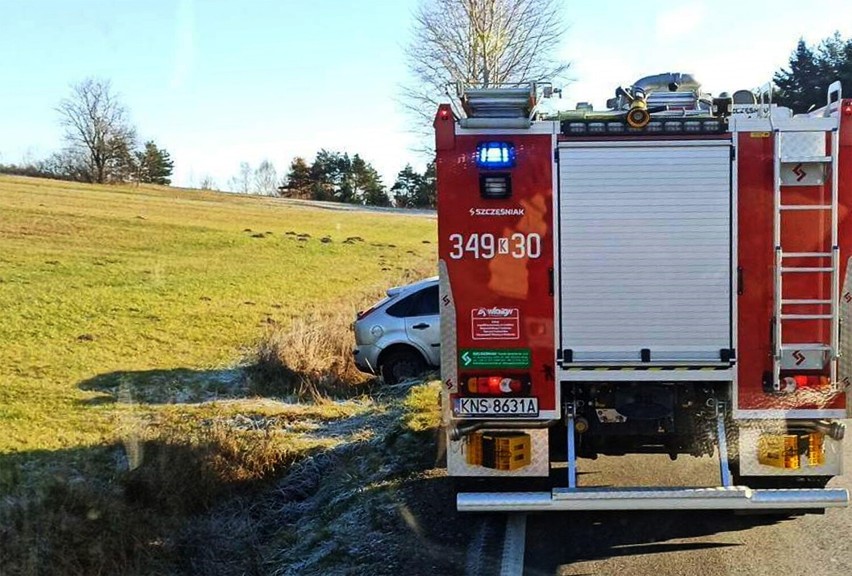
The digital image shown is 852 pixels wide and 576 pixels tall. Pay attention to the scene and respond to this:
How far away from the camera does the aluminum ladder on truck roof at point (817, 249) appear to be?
17.5 feet

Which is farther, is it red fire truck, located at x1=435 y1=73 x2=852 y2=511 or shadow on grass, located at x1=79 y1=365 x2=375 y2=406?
shadow on grass, located at x1=79 y1=365 x2=375 y2=406

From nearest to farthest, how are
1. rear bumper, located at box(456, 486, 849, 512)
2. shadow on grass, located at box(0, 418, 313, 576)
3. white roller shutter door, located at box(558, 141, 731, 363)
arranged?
rear bumper, located at box(456, 486, 849, 512) < white roller shutter door, located at box(558, 141, 731, 363) < shadow on grass, located at box(0, 418, 313, 576)

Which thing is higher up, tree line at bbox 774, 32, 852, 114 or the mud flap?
tree line at bbox 774, 32, 852, 114

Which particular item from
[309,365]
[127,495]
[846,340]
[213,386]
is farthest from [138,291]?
[846,340]

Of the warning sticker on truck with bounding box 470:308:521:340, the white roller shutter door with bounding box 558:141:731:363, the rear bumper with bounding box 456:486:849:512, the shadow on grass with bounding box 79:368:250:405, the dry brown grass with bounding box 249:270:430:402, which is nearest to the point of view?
the rear bumper with bounding box 456:486:849:512

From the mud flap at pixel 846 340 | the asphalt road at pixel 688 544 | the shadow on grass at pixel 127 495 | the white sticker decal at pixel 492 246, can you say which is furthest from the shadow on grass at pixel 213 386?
the mud flap at pixel 846 340

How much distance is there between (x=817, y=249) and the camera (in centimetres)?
538

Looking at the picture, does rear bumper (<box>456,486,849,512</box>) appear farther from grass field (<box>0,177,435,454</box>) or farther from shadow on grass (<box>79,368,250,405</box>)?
shadow on grass (<box>79,368,250,405</box>)

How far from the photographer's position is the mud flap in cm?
538

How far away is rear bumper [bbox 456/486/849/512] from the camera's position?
16.7 feet

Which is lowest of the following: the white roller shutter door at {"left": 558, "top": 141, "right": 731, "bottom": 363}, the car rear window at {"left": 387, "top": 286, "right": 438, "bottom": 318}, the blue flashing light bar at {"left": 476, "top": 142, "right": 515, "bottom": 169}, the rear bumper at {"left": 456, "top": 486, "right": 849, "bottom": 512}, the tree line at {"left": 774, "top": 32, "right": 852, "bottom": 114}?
the rear bumper at {"left": 456, "top": 486, "right": 849, "bottom": 512}

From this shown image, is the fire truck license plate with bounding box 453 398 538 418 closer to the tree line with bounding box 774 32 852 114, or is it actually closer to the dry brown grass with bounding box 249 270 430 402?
the dry brown grass with bounding box 249 270 430 402

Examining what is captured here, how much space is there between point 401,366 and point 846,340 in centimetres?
812

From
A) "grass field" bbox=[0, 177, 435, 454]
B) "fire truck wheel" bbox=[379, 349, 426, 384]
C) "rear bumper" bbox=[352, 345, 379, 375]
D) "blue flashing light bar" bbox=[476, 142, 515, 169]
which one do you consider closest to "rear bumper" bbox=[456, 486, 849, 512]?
"blue flashing light bar" bbox=[476, 142, 515, 169]
